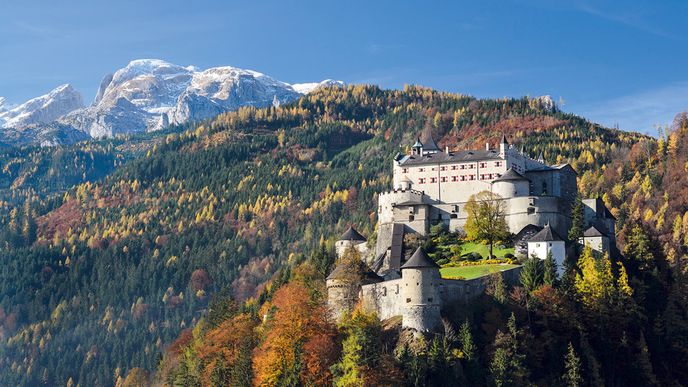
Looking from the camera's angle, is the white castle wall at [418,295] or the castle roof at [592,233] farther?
the castle roof at [592,233]

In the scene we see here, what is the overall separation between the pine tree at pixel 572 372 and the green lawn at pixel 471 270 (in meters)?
11.5

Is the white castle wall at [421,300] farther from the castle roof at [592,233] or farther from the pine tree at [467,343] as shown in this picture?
the castle roof at [592,233]

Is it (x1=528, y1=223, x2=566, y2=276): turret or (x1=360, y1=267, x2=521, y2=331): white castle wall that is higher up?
(x1=528, y1=223, x2=566, y2=276): turret

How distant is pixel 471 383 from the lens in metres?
88.6

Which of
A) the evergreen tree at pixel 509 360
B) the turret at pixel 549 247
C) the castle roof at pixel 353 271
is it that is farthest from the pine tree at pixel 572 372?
the castle roof at pixel 353 271

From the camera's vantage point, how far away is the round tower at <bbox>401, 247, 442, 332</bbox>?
91562 mm

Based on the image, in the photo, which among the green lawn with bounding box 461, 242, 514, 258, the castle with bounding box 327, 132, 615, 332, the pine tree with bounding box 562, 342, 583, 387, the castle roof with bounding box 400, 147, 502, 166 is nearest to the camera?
the pine tree with bounding box 562, 342, 583, 387

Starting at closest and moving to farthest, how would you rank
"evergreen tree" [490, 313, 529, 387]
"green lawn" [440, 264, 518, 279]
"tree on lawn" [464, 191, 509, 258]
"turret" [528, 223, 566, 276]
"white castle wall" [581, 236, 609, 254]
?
1. "evergreen tree" [490, 313, 529, 387]
2. "green lawn" [440, 264, 518, 279]
3. "turret" [528, 223, 566, 276]
4. "white castle wall" [581, 236, 609, 254]
5. "tree on lawn" [464, 191, 509, 258]

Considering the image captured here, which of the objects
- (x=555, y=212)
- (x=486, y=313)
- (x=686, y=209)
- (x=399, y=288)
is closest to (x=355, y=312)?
(x=399, y=288)

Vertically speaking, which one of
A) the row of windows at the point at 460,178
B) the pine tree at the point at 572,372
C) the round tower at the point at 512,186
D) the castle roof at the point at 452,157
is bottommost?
the pine tree at the point at 572,372

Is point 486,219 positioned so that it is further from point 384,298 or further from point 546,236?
point 384,298

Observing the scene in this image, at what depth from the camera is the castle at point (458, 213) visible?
98125 millimetres

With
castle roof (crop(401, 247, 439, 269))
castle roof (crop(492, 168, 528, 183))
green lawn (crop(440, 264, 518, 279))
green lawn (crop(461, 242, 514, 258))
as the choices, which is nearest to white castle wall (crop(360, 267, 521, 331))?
castle roof (crop(401, 247, 439, 269))

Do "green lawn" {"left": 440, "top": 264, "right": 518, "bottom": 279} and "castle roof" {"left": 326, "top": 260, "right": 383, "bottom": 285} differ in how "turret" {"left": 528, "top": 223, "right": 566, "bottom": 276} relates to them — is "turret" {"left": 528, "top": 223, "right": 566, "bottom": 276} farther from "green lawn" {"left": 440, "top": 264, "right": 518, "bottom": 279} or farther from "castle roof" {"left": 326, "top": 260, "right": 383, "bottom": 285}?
"castle roof" {"left": 326, "top": 260, "right": 383, "bottom": 285}
